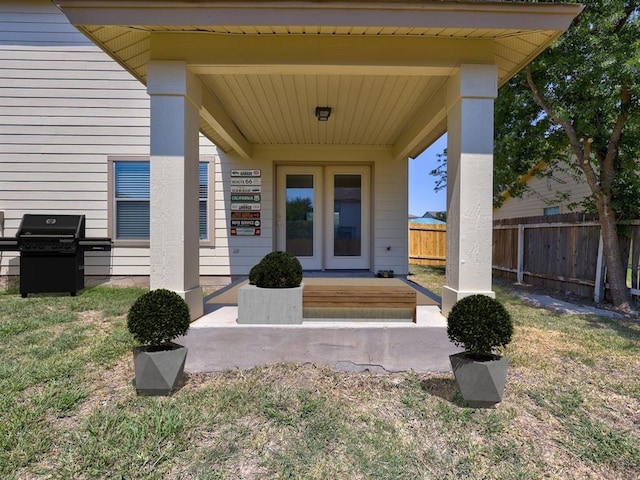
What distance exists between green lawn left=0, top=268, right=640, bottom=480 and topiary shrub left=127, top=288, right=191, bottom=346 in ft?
1.46

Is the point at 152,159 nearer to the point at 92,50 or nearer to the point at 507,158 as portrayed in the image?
the point at 92,50

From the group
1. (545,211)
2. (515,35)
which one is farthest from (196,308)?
(545,211)

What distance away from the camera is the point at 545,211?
11.7 meters

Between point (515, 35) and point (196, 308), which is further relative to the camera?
point (196, 308)

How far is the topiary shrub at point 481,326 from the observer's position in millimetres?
2240

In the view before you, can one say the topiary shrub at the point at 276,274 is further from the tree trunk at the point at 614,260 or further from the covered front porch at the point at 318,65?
the tree trunk at the point at 614,260

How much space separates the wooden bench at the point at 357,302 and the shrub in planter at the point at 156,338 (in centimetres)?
107

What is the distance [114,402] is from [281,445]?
125 centimetres

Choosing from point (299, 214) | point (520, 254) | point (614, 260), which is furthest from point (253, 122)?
point (520, 254)

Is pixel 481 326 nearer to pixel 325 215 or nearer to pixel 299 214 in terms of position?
pixel 325 215

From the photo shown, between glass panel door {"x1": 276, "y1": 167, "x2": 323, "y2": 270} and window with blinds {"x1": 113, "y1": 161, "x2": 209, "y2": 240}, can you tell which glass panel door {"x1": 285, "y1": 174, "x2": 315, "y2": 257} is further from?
window with blinds {"x1": 113, "y1": 161, "x2": 209, "y2": 240}

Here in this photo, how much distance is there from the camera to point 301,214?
21.4 feet

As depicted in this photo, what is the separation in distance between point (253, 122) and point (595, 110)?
4734 mm

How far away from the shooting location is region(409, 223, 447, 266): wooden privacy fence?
11.8 m
